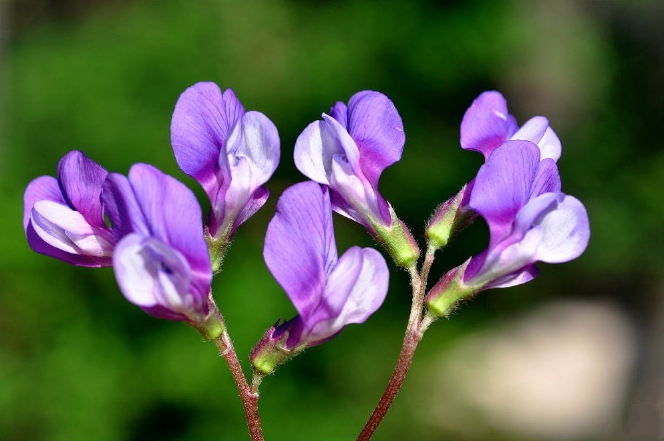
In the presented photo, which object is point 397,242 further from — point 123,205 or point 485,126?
point 123,205

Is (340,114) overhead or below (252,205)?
overhead

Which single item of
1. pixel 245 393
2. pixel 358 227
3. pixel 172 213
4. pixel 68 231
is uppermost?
pixel 172 213

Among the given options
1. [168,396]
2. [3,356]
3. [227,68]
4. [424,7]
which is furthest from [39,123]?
[424,7]

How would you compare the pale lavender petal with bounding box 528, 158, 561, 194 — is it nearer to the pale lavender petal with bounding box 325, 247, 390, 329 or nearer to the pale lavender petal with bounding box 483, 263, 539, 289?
the pale lavender petal with bounding box 483, 263, 539, 289

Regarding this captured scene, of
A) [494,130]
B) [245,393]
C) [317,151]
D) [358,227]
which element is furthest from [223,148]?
[358,227]

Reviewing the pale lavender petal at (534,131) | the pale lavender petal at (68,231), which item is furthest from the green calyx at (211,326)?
the pale lavender petal at (534,131)

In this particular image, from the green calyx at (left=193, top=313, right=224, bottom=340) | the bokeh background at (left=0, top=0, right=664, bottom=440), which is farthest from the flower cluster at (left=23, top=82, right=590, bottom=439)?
the bokeh background at (left=0, top=0, right=664, bottom=440)

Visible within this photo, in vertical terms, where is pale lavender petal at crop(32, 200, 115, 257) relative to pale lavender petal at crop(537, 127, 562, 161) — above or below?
below
